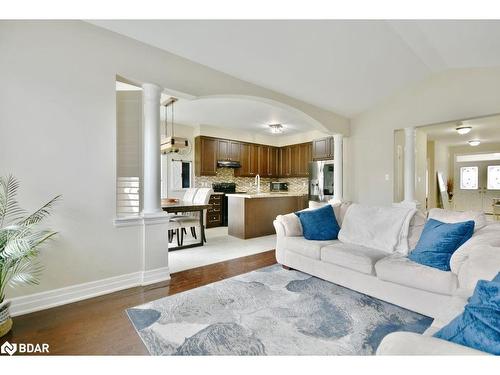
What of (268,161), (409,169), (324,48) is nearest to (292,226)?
(324,48)

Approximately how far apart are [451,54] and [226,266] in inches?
169

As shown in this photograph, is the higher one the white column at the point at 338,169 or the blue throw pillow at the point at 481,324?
the white column at the point at 338,169

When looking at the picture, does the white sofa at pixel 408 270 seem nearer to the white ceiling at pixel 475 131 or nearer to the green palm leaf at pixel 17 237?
the green palm leaf at pixel 17 237

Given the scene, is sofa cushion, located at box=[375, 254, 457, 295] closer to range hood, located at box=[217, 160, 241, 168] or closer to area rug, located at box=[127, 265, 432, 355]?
area rug, located at box=[127, 265, 432, 355]

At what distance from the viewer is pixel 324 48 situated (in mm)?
3309

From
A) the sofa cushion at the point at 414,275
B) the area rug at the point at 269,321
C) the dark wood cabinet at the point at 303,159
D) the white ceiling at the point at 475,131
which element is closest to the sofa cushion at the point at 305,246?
the area rug at the point at 269,321

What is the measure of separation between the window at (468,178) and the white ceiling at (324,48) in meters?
7.18

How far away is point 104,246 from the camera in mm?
2650

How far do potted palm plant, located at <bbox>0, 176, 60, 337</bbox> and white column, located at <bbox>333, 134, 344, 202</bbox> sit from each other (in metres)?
4.81

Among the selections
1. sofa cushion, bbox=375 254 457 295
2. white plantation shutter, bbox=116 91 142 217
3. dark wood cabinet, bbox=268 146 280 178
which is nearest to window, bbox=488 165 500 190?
dark wood cabinet, bbox=268 146 280 178

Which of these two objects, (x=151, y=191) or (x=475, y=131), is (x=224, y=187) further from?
(x=475, y=131)

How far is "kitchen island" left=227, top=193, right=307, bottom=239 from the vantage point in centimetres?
510

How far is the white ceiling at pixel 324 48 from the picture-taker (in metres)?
2.76

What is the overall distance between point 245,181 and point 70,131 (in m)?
5.47
